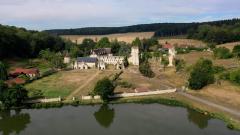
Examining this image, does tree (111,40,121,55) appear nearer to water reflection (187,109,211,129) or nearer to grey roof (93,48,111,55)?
grey roof (93,48,111,55)

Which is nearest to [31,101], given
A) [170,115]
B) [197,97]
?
[170,115]

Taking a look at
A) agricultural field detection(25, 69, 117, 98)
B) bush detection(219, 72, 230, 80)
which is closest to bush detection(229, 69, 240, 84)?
bush detection(219, 72, 230, 80)

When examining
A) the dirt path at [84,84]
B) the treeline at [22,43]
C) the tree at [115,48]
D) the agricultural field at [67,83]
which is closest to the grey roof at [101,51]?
the tree at [115,48]

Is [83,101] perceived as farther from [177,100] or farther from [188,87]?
[188,87]

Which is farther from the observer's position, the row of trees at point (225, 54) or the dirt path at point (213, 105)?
the row of trees at point (225, 54)

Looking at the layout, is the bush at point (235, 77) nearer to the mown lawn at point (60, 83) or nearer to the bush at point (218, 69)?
the bush at point (218, 69)

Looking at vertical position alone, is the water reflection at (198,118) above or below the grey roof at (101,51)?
below

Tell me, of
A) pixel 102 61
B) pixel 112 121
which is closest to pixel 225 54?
pixel 102 61

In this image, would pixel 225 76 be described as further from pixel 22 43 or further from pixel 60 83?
pixel 22 43
